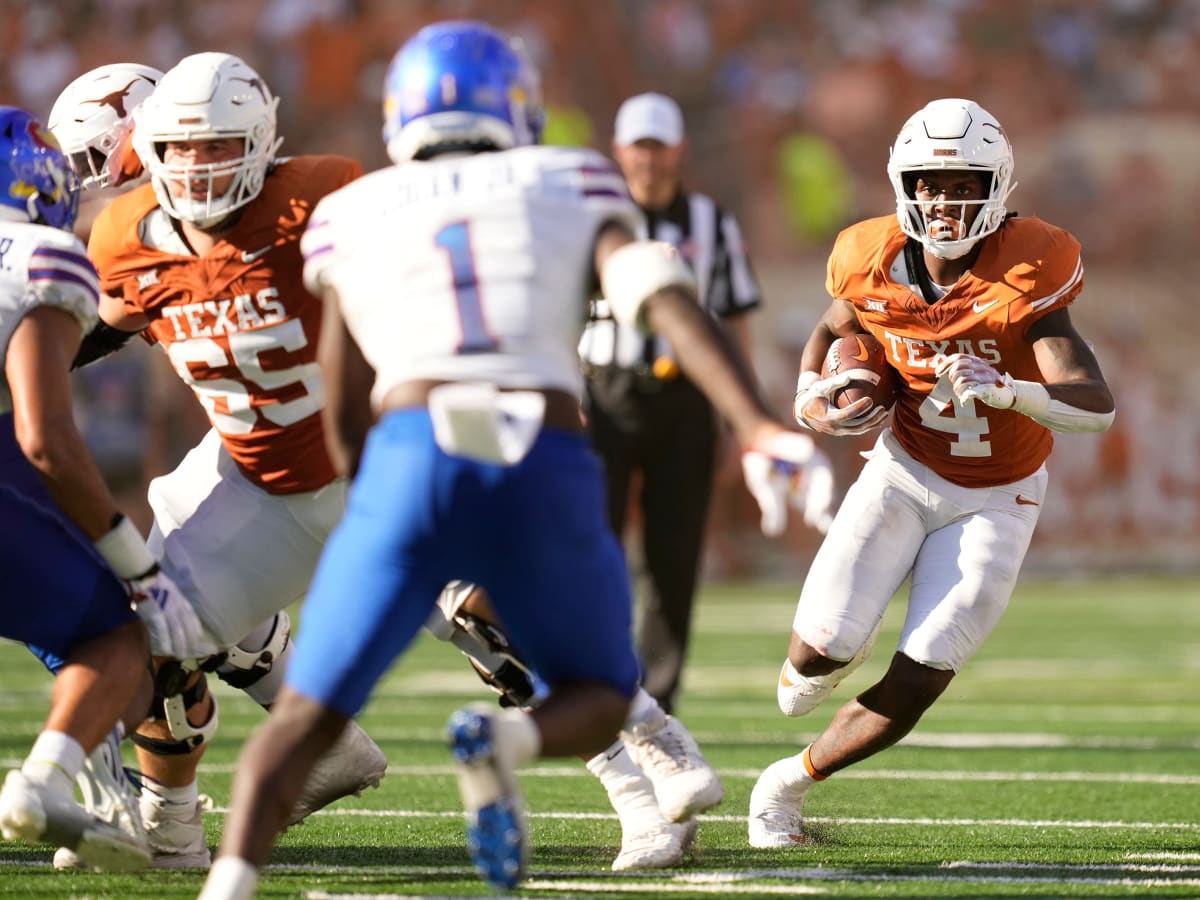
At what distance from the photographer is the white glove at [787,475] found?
256cm

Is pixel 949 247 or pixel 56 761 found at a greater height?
pixel 949 247

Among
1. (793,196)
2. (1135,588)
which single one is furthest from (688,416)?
(793,196)

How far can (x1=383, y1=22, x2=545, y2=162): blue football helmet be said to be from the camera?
115 inches

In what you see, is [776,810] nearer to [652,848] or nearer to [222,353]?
[652,848]

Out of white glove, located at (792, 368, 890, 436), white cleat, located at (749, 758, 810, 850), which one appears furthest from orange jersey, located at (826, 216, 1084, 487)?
white cleat, located at (749, 758, 810, 850)

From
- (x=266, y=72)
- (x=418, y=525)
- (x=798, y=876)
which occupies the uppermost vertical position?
(x=418, y=525)

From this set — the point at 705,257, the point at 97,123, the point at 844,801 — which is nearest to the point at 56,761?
the point at 97,123

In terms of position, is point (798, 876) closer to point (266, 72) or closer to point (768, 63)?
point (266, 72)

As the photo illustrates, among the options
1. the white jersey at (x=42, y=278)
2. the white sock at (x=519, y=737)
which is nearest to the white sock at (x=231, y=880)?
the white sock at (x=519, y=737)

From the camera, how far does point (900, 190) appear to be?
416 cm

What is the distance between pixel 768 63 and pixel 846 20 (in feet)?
4.06

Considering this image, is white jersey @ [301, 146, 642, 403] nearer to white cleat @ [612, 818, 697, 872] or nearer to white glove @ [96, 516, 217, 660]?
white glove @ [96, 516, 217, 660]

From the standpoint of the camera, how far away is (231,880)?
2.69 meters

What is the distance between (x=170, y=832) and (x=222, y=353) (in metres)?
1.03
